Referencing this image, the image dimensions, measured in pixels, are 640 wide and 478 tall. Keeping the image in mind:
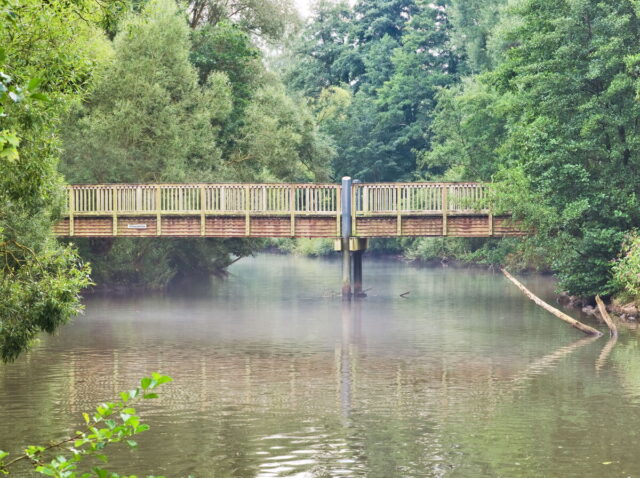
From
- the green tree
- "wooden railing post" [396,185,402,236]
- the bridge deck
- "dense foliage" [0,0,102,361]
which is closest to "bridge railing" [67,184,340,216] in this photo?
the bridge deck

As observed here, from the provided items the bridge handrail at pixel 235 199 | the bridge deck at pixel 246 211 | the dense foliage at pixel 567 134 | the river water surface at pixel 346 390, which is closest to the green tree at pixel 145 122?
the bridge handrail at pixel 235 199

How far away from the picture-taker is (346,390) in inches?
768

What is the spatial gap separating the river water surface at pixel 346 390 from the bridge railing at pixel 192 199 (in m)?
4.24

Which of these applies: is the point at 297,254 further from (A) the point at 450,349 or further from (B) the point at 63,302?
(B) the point at 63,302

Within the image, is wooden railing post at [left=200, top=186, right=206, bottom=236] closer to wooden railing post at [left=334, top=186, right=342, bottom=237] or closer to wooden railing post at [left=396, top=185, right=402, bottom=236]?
wooden railing post at [left=334, top=186, right=342, bottom=237]

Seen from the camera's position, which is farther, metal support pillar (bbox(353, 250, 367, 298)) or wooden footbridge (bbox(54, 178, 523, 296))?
metal support pillar (bbox(353, 250, 367, 298))

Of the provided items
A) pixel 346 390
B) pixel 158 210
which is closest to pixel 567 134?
pixel 158 210

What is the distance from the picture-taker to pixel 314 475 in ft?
43.0

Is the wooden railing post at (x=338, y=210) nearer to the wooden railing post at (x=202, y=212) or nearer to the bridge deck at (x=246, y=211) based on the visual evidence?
the bridge deck at (x=246, y=211)

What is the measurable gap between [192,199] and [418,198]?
8.46 meters

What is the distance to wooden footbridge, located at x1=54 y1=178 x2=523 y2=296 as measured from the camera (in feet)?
124

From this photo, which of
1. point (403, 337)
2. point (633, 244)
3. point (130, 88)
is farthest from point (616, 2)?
point (130, 88)

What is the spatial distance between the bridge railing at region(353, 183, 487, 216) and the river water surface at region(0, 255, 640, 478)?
3637mm

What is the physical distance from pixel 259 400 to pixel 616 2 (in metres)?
20.0
